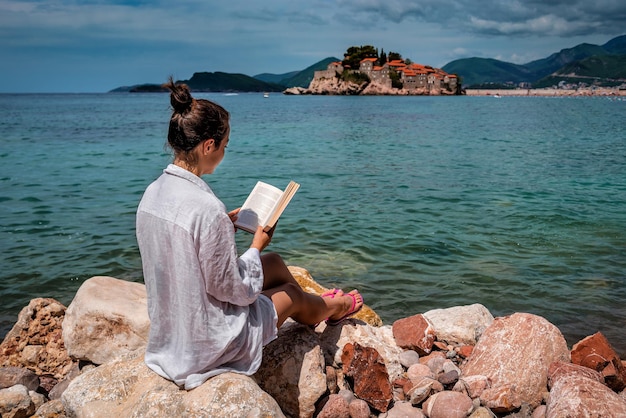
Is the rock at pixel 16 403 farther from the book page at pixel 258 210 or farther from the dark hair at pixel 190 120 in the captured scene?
the dark hair at pixel 190 120

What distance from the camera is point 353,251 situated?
10.2 metres

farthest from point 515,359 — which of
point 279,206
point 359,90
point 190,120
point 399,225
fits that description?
point 359,90

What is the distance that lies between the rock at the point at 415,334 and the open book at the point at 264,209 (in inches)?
100

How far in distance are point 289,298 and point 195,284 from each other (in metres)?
1.01

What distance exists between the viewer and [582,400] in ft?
14.1

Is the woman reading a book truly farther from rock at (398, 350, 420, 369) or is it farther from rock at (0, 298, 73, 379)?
rock at (0, 298, 73, 379)

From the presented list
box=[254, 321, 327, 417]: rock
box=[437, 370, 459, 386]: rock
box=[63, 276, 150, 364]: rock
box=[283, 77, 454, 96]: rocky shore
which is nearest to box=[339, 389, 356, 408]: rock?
box=[254, 321, 327, 417]: rock

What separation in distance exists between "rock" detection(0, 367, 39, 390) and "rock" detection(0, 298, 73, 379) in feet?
1.05

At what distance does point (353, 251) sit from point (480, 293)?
2.69 m

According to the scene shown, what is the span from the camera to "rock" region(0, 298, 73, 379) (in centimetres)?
577

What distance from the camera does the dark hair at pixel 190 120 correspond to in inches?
135

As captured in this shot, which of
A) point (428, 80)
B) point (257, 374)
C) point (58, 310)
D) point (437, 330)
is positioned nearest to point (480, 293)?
point (437, 330)

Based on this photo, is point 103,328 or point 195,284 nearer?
point 195,284

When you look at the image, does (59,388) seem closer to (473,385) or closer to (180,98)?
(180,98)
